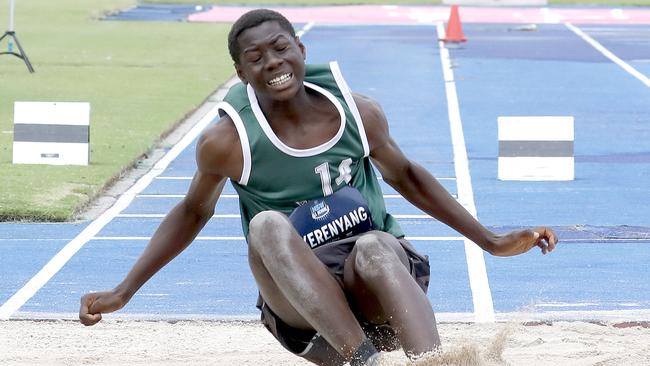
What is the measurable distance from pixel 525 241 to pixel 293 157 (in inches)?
36.2

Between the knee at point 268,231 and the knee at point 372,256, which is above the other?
the knee at point 268,231

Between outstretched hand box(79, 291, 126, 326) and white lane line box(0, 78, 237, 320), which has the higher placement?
outstretched hand box(79, 291, 126, 326)

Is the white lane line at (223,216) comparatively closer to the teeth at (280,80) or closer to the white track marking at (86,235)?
the white track marking at (86,235)

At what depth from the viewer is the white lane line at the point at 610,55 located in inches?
821

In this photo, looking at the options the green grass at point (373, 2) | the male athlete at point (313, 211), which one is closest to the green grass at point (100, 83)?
the green grass at point (373, 2)

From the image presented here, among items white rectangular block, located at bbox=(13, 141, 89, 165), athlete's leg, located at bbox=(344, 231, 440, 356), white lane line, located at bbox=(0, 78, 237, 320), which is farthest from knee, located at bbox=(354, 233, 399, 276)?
white rectangular block, located at bbox=(13, 141, 89, 165)

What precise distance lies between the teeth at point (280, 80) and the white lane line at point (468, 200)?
264cm

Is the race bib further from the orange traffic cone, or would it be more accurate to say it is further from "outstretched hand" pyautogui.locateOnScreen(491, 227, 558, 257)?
the orange traffic cone

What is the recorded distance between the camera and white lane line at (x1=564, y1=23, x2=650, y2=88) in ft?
68.4

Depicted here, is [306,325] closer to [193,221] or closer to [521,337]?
[193,221]

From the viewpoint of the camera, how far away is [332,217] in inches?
196

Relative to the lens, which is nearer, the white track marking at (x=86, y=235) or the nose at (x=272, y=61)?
the nose at (x=272, y=61)

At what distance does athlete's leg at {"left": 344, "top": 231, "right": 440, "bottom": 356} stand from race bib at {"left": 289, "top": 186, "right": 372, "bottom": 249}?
6.3 inches

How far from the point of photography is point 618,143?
14344mm
